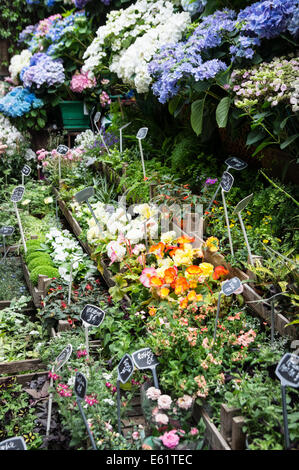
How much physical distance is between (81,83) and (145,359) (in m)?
4.57

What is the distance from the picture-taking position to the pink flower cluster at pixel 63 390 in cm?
202

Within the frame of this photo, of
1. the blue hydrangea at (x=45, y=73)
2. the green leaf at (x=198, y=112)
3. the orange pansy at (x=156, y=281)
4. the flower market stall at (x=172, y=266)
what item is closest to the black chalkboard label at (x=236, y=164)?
the flower market stall at (x=172, y=266)

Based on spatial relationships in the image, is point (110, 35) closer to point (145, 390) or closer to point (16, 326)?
point (16, 326)

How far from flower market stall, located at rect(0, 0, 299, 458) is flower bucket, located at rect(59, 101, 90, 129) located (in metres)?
1.32

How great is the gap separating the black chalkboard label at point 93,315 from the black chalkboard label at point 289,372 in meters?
0.84

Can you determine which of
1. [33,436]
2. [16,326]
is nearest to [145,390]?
[33,436]

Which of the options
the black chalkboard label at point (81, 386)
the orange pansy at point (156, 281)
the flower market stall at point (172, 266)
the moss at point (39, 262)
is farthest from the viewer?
the moss at point (39, 262)

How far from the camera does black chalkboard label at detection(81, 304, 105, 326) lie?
6.82 ft

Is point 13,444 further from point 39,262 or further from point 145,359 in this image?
point 39,262

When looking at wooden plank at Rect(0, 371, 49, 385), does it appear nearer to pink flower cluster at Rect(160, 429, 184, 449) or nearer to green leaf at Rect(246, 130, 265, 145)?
pink flower cluster at Rect(160, 429, 184, 449)

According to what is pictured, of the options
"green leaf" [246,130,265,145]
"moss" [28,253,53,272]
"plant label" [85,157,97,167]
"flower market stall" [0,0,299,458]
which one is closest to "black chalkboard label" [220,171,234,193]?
"flower market stall" [0,0,299,458]

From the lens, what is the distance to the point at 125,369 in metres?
1.82

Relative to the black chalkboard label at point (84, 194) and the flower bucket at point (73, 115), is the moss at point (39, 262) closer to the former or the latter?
the black chalkboard label at point (84, 194)

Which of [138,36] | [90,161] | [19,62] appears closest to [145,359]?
[90,161]
